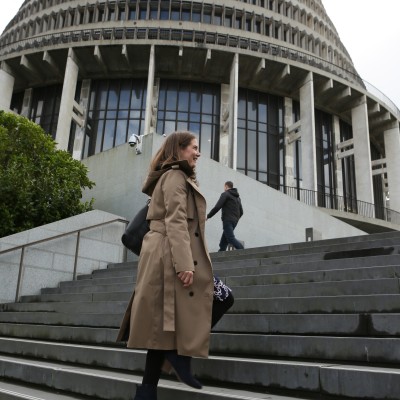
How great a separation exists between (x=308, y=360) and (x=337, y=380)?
0.61m

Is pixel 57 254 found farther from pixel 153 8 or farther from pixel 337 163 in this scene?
pixel 153 8

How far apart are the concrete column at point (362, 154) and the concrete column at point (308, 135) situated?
3.80m

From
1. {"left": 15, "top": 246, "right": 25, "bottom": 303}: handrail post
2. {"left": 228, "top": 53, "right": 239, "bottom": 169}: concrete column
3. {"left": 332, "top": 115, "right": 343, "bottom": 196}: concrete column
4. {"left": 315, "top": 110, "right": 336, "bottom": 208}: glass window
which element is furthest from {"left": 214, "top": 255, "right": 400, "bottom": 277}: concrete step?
{"left": 332, "top": 115, "right": 343, "bottom": 196}: concrete column

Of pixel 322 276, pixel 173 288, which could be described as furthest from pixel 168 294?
pixel 322 276

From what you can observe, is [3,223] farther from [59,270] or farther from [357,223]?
[357,223]

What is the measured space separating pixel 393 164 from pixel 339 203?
6017mm

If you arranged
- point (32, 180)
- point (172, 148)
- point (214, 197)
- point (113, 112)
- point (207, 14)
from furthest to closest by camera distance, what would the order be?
point (207, 14)
point (113, 112)
point (214, 197)
point (32, 180)
point (172, 148)

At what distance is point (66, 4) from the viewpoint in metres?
34.0

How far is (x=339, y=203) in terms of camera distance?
96.5ft

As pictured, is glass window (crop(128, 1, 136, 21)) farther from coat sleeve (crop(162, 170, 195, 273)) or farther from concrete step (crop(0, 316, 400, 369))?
coat sleeve (crop(162, 170, 195, 273))

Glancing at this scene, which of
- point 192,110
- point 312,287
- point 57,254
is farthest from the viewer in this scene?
point 192,110

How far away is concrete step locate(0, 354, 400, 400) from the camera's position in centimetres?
269

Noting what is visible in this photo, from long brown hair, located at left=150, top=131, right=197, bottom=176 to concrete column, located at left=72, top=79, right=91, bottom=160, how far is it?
25548mm

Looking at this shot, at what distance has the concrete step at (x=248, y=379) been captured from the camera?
106 inches
